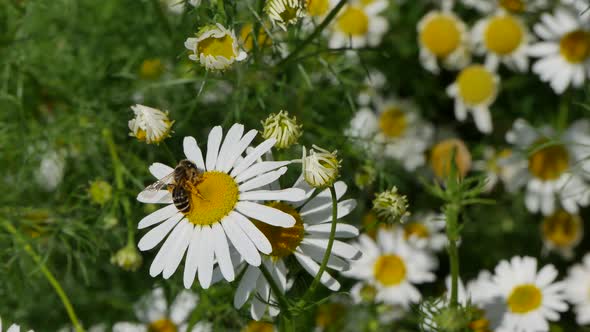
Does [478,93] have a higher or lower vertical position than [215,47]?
higher

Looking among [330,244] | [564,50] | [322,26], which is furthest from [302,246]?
[564,50]

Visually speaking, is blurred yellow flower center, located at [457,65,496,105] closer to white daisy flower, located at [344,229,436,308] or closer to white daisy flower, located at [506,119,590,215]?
white daisy flower, located at [506,119,590,215]

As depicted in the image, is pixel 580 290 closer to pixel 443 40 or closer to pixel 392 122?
pixel 392 122

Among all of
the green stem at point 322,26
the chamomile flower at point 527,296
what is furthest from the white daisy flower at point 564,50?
the green stem at point 322,26

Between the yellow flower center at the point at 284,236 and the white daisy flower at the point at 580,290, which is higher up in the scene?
the white daisy flower at the point at 580,290

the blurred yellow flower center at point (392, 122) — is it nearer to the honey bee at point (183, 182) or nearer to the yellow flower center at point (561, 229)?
the yellow flower center at point (561, 229)

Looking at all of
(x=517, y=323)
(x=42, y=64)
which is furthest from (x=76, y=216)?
(x=517, y=323)

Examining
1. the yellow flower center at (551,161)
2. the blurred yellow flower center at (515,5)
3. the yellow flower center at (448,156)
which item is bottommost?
the yellow flower center at (448,156)
